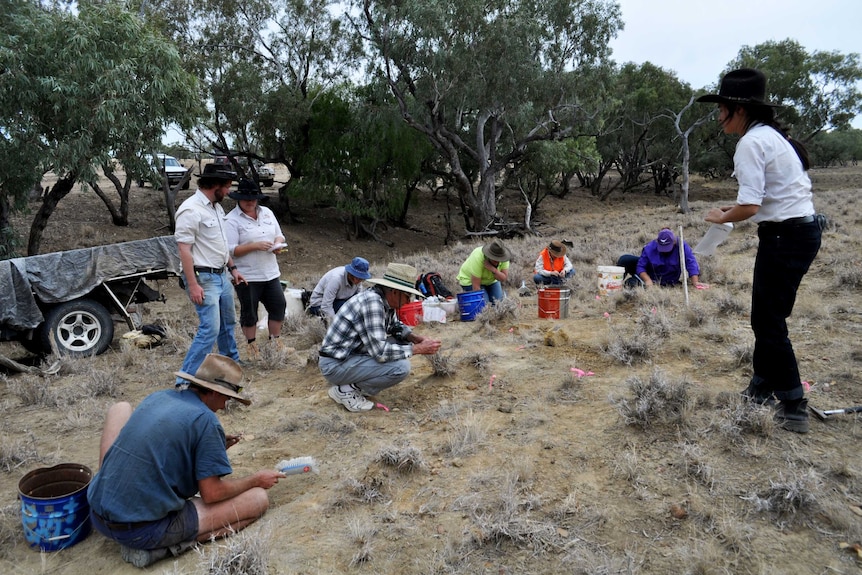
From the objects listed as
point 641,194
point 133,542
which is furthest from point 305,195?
point 641,194

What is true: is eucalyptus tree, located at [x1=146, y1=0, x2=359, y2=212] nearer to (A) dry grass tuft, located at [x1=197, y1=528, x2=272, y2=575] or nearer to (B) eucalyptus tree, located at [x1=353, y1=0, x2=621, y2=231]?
(B) eucalyptus tree, located at [x1=353, y1=0, x2=621, y2=231]

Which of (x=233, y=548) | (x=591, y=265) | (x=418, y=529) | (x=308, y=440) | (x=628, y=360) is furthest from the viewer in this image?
(x=591, y=265)

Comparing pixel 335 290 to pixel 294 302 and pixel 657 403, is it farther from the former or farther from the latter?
pixel 657 403

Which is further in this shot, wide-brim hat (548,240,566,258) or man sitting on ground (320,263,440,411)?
wide-brim hat (548,240,566,258)

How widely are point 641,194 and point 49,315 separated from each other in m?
38.8

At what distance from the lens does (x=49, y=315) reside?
23.9 feet

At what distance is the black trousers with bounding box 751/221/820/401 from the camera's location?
11.2 feet

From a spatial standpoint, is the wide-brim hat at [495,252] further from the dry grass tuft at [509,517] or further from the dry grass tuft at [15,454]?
the dry grass tuft at [15,454]

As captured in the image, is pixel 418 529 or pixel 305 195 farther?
pixel 305 195

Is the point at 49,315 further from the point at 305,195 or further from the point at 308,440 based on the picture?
the point at 305,195

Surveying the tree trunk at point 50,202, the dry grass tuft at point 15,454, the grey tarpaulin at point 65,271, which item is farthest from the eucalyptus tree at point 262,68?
the dry grass tuft at point 15,454

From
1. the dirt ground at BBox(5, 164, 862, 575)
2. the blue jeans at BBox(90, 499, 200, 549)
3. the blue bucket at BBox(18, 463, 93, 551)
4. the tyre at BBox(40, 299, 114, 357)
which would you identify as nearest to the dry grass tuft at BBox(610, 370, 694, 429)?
the dirt ground at BBox(5, 164, 862, 575)

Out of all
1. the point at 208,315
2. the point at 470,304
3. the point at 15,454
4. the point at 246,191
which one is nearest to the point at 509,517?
the point at 208,315

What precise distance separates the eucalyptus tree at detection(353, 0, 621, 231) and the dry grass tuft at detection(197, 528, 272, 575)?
1812 cm
